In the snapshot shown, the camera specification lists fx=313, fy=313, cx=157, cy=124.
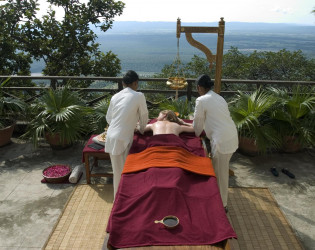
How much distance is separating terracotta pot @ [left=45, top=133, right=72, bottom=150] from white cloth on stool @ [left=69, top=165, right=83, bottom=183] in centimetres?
82

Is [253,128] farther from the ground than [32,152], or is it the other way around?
[253,128]

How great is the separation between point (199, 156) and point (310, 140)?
2.22 metres

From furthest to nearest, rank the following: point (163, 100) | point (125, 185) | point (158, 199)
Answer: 1. point (163, 100)
2. point (125, 185)
3. point (158, 199)

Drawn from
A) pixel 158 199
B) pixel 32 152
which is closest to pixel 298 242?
pixel 158 199

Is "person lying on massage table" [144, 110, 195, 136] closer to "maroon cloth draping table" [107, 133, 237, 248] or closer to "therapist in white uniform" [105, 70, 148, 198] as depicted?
"therapist in white uniform" [105, 70, 148, 198]

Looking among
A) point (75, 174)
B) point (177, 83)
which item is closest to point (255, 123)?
point (177, 83)

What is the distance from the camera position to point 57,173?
4.04 metres

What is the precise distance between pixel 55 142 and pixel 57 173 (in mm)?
860

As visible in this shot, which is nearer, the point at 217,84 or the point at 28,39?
the point at 217,84

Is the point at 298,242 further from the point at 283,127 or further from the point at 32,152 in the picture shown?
→ the point at 32,152

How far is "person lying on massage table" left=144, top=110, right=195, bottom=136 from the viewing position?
3385mm

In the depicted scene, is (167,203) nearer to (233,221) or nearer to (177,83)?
(233,221)

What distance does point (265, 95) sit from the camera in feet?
15.6

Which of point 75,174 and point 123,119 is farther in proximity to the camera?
point 75,174
